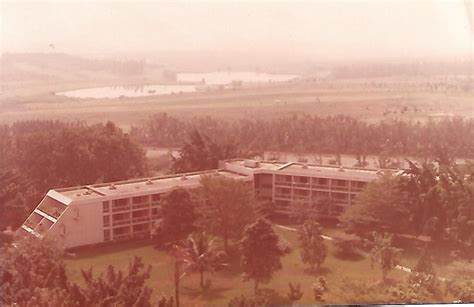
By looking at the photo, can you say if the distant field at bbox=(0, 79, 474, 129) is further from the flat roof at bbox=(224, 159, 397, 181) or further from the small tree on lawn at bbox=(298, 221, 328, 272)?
the small tree on lawn at bbox=(298, 221, 328, 272)

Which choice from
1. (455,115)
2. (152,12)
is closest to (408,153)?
(455,115)

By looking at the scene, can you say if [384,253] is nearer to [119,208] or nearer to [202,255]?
[202,255]

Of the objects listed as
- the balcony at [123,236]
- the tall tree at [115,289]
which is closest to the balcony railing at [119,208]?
the balcony at [123,236]

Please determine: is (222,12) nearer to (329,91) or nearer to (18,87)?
(329,91)

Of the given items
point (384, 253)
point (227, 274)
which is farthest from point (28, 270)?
point (384, 253)

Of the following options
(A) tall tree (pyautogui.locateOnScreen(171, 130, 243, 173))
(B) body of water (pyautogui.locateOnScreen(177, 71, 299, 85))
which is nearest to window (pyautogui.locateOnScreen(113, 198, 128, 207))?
(A) tall tree (pyautogui.locateOnScreen(171, 130, 243, 173))

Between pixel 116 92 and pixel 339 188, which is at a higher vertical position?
pixel 116 92

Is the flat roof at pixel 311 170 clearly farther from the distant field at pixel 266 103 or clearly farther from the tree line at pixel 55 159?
the tree line at pixel 55 159
